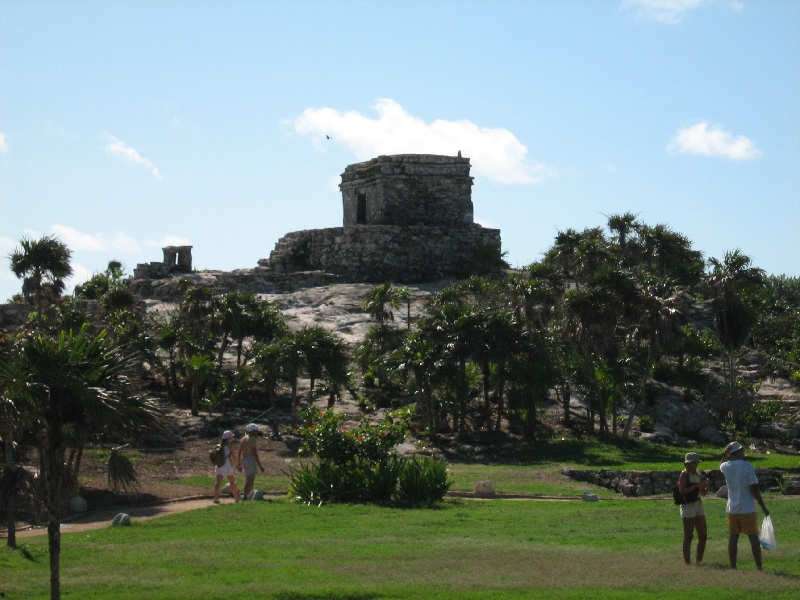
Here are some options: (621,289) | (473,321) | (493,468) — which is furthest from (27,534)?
(621,289)

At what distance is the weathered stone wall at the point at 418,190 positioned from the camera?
130ft

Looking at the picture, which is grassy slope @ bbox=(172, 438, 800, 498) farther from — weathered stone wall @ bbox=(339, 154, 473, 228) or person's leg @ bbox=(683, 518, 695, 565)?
weathered stone wall @ bbox=(339, 154, 473, 228)

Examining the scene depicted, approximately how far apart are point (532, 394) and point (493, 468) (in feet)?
13.1

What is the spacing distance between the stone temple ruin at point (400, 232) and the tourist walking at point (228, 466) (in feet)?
70.6

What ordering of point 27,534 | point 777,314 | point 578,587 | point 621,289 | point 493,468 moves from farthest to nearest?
point 777,314
point 621,289
point 493,468
point 27,534
point 578,587

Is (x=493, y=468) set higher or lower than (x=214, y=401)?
lower

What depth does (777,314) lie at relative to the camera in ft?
120

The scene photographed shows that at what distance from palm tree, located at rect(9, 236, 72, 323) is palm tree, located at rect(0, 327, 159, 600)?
16.2m

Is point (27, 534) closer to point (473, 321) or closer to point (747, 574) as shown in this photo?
point (747, 574)

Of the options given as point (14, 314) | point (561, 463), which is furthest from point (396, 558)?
point (14, 314)

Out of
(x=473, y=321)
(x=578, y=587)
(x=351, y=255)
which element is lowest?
(x=578, y=587)

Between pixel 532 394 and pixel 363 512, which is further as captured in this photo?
pixel 532 394

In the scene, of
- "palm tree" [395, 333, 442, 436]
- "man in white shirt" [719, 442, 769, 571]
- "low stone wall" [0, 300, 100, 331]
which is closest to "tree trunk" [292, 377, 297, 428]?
"palm tree" [395, 333, 442, 436]

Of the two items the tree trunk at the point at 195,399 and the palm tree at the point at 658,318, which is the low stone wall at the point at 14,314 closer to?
the tree trunk at the point at 195,399
